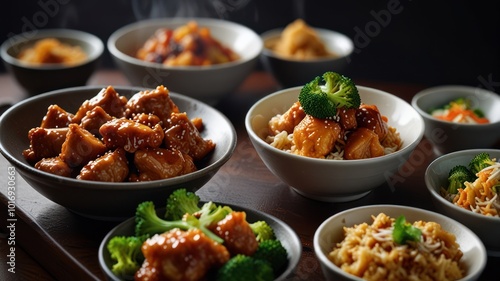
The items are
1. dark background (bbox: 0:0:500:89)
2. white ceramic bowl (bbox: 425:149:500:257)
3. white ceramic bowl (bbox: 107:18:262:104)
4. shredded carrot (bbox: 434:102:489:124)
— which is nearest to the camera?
white ceramic bowl (bbox: 425:149:500:257)

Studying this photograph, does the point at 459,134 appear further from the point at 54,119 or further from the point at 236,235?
the point at 54,119

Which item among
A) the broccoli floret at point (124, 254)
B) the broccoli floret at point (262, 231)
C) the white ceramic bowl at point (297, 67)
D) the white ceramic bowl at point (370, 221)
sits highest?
the broccoli floret at point (124, 254)

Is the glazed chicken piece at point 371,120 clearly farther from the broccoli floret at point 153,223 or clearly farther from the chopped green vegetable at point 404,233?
the broccoli floret at point 153,223

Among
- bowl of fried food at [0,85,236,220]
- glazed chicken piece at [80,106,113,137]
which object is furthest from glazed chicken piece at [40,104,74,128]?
glazed chicken piece at [80,106,113,137]

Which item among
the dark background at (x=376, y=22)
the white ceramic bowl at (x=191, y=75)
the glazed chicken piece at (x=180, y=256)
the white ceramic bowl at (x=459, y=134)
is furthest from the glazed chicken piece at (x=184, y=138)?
the dark background at (x=376, y=22)

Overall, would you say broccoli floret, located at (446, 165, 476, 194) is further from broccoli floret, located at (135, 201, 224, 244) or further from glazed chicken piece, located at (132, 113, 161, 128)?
glazed chicken piece, located at (132, 113, 161, 128)

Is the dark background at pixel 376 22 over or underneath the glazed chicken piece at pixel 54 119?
underneath
